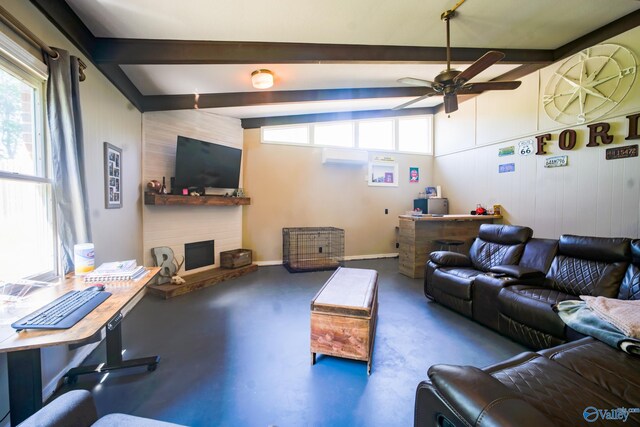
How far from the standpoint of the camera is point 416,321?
2832 millimetres

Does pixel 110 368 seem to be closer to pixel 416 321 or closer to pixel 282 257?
pixel 416 321

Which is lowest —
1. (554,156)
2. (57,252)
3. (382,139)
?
(57,252)

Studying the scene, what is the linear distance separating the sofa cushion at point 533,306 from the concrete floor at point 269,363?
0.30 m

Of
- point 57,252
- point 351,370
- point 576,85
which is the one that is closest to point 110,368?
point 57,252

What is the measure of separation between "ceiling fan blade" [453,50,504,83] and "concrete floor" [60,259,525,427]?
2.49 m

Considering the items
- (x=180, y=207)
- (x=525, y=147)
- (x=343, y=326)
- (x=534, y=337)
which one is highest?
(x=525, y=147)

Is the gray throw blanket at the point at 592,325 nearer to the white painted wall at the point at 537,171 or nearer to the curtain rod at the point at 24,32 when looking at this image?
the white painted wall at the point at 537,171

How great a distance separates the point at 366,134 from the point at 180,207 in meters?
4.12

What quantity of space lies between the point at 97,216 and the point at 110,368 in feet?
4.44

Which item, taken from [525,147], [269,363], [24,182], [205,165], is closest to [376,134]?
[525,147]

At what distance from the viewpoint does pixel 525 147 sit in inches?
166

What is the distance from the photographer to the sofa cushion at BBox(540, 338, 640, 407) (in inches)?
48.6

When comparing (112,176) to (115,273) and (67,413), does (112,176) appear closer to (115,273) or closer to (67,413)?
(115,273)

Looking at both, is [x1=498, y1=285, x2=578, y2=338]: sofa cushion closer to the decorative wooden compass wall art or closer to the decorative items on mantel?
the decorative wooden compass wall art
